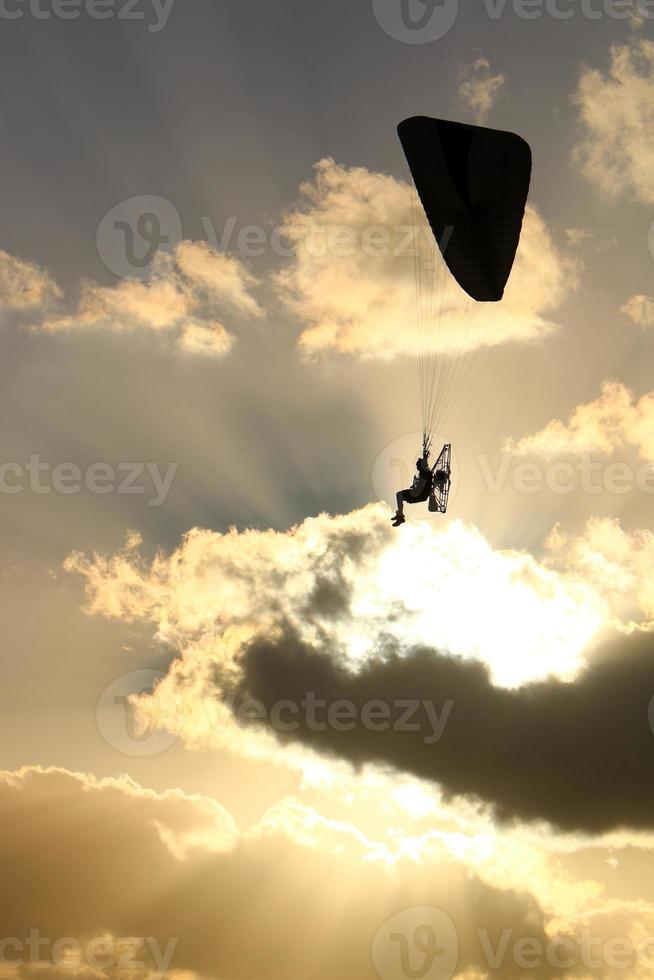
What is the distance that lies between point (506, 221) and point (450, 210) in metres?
3.14

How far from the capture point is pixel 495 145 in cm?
4394

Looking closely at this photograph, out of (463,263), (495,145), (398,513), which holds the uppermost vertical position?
(495,145)

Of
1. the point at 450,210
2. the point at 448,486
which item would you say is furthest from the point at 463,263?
the point at 448,486

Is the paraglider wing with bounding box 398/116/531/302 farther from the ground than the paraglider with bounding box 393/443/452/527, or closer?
farther from the ground

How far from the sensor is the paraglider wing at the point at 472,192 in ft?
145

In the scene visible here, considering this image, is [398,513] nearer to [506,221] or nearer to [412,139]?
[506,221]

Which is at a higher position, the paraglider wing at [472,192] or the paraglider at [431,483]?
the paraglider wing at [472,192]

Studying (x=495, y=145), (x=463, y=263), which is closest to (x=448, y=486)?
(x=463, y=263)

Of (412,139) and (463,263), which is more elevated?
(412,139)

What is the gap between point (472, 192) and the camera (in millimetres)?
45812

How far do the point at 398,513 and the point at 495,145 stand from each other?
20.0 meters

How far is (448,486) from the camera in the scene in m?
47.1

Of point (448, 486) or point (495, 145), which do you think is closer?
point (495, 145)

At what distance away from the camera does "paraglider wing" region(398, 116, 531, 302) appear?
44.3m
